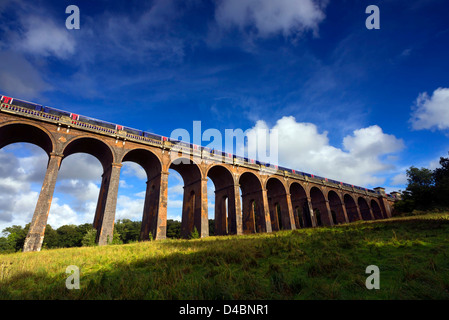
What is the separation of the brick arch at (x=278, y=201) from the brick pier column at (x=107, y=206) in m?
22.3

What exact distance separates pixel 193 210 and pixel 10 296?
21805mm

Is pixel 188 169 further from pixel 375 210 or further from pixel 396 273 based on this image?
pixel 375 210

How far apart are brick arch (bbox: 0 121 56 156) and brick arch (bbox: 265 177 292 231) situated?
27675mm

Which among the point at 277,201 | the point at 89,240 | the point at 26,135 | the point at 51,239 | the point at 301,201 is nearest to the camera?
the point at 89,240

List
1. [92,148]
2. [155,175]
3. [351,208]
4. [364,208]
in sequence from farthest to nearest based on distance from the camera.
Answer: [364,208]
[351,208]
[155,175]
[92,148]

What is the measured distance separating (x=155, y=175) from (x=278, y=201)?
857 inches

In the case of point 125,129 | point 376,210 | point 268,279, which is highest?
point 125,129

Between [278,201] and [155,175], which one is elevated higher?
[155,175]

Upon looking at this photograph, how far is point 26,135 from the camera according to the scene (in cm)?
1847

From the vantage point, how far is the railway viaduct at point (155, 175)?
17188 millimetres

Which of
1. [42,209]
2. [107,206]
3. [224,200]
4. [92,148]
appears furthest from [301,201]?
[42,209]

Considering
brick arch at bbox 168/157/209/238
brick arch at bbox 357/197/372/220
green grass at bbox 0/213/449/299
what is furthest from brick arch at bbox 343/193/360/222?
green grass at bbox 0/213/449/299

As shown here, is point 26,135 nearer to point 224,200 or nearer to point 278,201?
point 224,200
